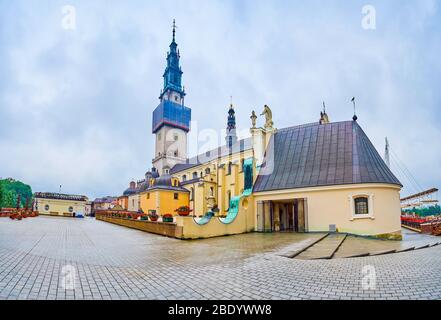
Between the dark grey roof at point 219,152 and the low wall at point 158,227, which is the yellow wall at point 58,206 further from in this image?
the low wall at point 158,227

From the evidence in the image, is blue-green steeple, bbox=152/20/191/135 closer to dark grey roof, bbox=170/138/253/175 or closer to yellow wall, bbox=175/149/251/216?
dark grey roof, bbox=170/138/253/175

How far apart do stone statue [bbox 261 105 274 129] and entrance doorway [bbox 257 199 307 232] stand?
7.12 metres

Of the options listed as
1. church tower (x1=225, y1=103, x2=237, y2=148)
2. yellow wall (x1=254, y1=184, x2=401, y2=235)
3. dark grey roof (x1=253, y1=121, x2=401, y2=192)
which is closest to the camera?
yellow wall (x1=254, y1=184, x2=401, y2=235)

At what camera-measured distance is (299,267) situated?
673 cm

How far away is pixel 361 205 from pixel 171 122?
175ft

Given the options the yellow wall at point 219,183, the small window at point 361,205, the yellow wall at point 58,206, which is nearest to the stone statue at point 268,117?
the yellow wall at point 219,183

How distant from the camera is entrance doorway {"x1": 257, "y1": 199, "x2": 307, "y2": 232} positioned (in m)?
17.6

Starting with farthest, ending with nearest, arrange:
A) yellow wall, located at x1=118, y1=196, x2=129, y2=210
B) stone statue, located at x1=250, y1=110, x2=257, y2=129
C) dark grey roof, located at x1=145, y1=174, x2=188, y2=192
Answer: yellow wall, located at x1=118, y1=196, x2=129, y2=210 < dark grey roof, located at x1=145, y1=174, x2=188, y2=192 < stone statue, located at x1=250, y1=110, x2=257, y2=129

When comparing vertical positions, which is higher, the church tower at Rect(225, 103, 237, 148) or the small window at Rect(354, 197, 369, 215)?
the church tower at Rect(225, 103, 237, 148)

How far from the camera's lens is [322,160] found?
1884 cm

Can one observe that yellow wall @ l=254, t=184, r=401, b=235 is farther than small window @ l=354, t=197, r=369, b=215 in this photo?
No

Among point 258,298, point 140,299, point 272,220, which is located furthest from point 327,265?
point 272,220

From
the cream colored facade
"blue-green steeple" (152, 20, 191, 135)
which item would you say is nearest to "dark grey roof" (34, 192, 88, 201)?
the cream colored facade

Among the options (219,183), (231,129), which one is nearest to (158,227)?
(219,183)
